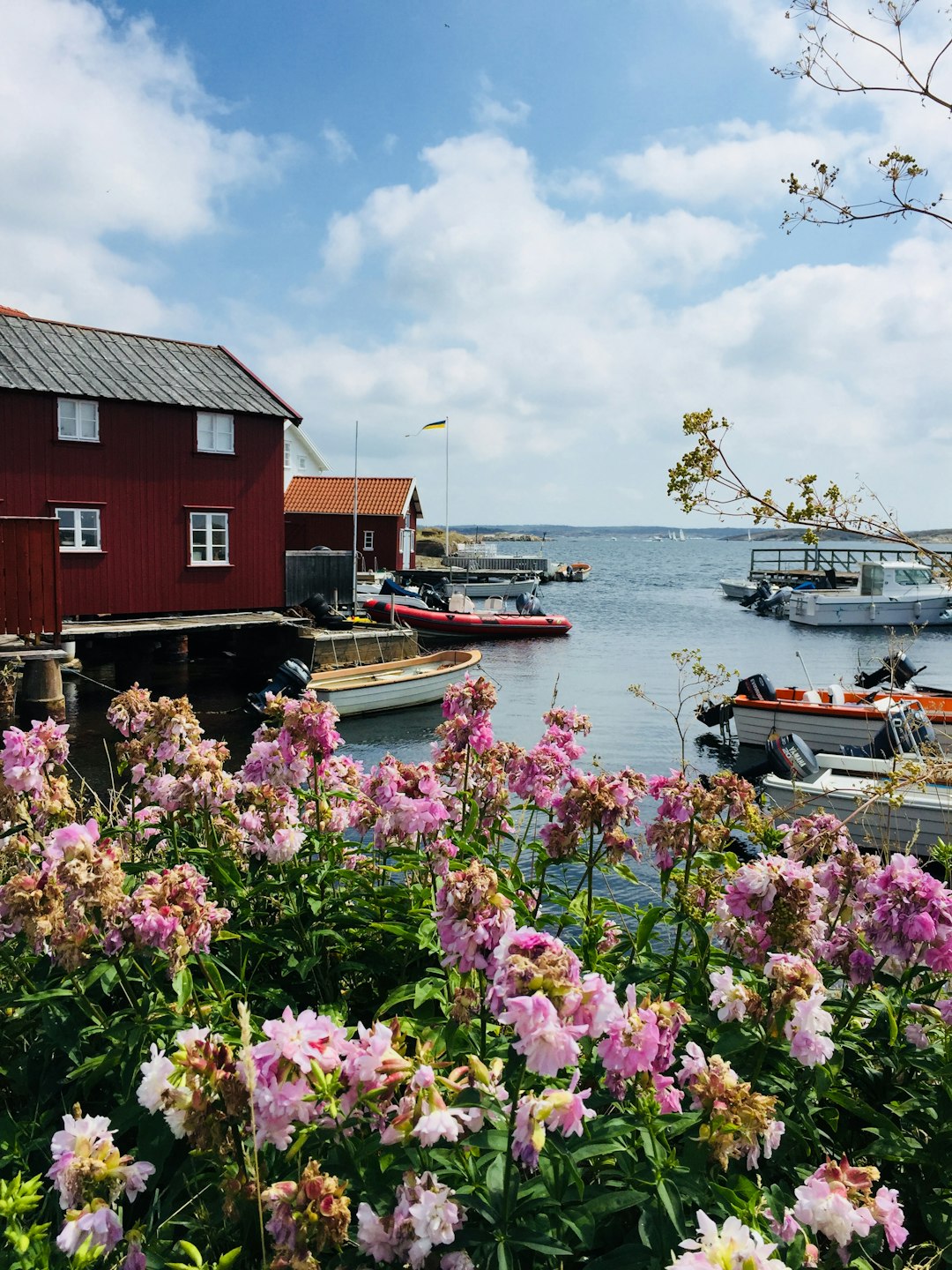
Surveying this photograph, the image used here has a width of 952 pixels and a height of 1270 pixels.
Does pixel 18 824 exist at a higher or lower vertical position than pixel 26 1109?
higher

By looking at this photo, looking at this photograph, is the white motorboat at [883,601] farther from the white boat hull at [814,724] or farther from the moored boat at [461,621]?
the white boat hull at [814,724]

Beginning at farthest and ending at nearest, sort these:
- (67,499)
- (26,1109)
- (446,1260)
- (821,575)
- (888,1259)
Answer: (821,575)
(67,499)
(26,1109)
(888,1259)
(446,1260)

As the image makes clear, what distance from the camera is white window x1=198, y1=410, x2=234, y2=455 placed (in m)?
24.5

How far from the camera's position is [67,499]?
22.6 metres

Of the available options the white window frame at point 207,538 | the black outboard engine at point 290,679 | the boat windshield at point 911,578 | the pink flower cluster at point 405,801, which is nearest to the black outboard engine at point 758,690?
the black outboard engine at point 290,679

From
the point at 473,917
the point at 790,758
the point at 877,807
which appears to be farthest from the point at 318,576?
the point at 473,917

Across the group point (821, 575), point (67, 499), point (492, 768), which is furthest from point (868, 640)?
point (492, 768)

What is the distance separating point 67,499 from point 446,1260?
23.2 m

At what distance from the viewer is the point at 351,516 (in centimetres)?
4544

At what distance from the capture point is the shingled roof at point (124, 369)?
885 inches

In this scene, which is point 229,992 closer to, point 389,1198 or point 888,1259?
point 389,1198

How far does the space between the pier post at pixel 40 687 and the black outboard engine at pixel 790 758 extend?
482 inches

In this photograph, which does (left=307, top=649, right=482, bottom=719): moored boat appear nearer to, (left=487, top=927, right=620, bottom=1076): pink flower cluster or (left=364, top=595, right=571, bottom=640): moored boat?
(left=364, top=595, right=571, bottom=640): moored boat

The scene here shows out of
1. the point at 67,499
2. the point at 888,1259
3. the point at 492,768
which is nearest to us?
the point at 888,1259
